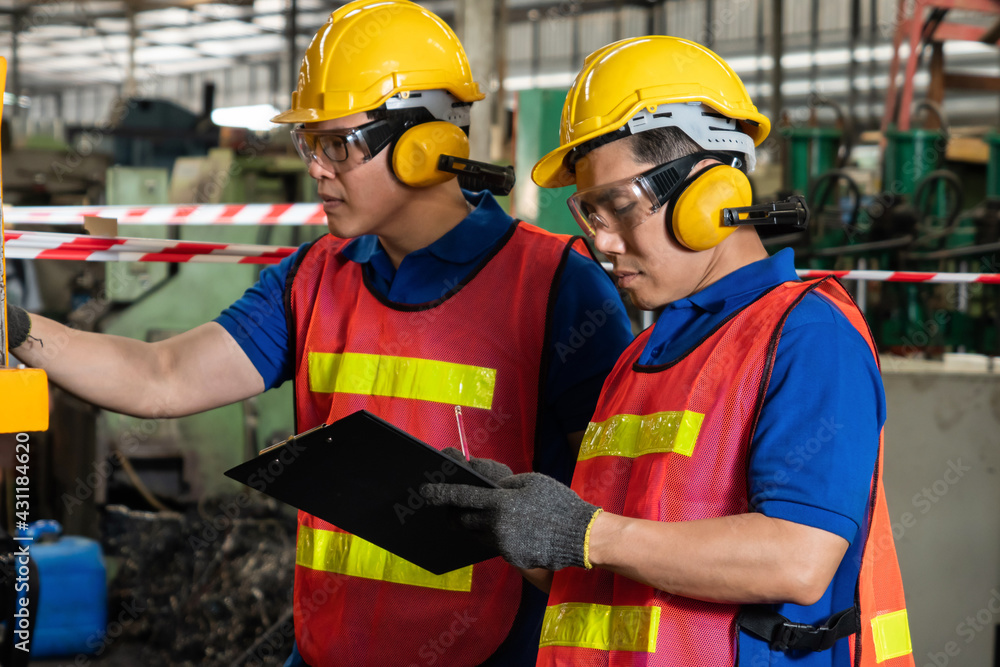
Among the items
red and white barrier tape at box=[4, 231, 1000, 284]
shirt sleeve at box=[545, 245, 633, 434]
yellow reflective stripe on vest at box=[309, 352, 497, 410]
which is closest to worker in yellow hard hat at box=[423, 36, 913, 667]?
shirt sleeve at box=[545, 245, 633, 434]

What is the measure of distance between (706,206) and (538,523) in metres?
0.53

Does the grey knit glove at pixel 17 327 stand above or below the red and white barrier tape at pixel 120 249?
below

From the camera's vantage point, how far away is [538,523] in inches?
48.7

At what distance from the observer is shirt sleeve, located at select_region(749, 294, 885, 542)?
3.76 feet

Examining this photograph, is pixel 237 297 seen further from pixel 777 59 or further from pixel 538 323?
pixel 777 59

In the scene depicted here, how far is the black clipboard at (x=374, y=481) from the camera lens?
1.32m

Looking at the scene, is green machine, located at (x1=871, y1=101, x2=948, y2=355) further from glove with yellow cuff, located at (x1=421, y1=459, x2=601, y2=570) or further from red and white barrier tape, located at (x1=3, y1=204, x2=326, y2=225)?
glove with yellow cuff, located at (x1=421, y1=459, x2=601, y2=570)

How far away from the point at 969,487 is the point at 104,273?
4634 mm


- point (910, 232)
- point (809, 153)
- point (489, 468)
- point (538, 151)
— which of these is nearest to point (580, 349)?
point (489, 468)

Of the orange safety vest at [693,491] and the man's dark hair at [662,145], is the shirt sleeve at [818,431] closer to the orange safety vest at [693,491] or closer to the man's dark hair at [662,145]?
the orange safety vest at [693,491]

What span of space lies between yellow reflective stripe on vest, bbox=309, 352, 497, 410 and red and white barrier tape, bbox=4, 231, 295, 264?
757mm

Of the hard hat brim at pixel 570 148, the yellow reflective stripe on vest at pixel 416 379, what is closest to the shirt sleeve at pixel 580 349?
the yellow reflective stripe on vest at pixel 416 379

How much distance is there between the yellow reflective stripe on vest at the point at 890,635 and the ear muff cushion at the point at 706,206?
61cm

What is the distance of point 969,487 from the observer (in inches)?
145
